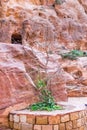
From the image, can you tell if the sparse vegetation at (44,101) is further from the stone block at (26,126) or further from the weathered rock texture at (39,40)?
the stone block at (26,126)

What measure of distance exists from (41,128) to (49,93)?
65.1 inches

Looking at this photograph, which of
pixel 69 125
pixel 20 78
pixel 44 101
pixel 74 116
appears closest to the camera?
pixel 69 125

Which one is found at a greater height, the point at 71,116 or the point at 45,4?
the point at 45,4

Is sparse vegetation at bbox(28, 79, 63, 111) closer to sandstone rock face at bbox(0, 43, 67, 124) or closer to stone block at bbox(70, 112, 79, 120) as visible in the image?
sandstone rock face at bbox(0, 43, 67, 124)

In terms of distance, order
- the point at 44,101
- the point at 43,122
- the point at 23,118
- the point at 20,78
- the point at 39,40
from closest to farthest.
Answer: the point at 43,122
the point at 23,118
the point at 20,78
the point at 44,101
the point at 39,40

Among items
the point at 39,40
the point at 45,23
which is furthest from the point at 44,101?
the point at 45,23

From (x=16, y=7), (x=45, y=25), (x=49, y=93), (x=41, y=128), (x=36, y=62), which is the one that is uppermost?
(x=16, y=7)

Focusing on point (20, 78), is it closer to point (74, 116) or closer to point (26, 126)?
point (26, 126)

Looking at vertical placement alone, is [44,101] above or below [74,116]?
above

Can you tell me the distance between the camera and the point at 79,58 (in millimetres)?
16703

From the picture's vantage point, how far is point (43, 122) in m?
7.48

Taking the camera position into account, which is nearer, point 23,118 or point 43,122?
point 43,122

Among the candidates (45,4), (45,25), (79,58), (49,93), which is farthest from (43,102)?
(45,4)

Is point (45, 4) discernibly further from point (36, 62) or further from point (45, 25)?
point (36, 62)
